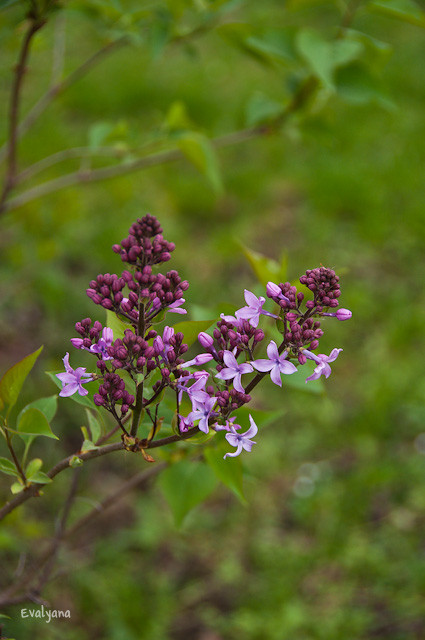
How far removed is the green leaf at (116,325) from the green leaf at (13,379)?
18 centimetres

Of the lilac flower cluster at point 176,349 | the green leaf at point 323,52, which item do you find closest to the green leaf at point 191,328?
the lilac flower cluster at point 176,349

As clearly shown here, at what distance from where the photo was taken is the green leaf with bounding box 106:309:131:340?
1.34m

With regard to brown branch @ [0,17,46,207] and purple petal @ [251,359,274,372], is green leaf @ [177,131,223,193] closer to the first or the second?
brown branch @ [0,17,46,207]

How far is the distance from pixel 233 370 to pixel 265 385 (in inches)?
122

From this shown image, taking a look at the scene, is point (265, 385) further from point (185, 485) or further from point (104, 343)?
point (104, 343)

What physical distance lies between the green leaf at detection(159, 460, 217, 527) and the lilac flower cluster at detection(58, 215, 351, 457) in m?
0.76

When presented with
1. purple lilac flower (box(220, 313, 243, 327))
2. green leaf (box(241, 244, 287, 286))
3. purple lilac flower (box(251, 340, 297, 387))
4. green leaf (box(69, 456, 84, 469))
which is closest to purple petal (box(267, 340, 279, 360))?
purple lilac flower (box(251, 340, 297, 387))

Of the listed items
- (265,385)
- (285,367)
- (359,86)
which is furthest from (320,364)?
(265,385)

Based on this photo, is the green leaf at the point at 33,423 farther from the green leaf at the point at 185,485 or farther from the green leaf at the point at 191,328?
the green leaf at the point at 185,485

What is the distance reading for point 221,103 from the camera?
6.84 metres

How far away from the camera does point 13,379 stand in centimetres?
136

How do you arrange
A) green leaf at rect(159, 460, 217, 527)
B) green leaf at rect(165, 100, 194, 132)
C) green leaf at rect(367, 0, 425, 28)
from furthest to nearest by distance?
green leaf at rect(165, 100, 194, 132) < green leaf at rect(367, 0, 425, 28) < green leaf at rect(159, 460, 217, 527)

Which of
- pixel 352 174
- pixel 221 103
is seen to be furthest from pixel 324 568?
pixel 221 103

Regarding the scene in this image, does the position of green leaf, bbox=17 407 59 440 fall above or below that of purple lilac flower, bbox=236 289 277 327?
below
